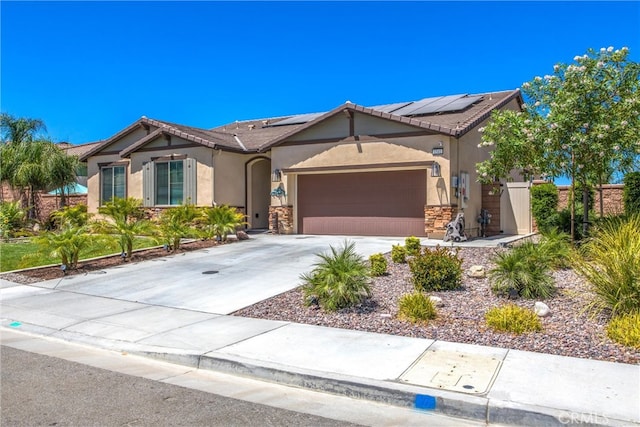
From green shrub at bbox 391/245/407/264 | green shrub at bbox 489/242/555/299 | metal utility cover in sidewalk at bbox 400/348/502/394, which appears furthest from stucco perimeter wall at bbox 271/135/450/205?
metal utility cover in sidewalk at bbox 400/348/502/394

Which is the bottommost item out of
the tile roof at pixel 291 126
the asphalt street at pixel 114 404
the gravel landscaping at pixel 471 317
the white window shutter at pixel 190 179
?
the asphalt street at pixel 114 404

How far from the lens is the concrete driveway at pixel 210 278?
908 centimetres

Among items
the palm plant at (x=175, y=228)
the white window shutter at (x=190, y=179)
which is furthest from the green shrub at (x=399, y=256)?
the white window shutter at (x=190, y=179)

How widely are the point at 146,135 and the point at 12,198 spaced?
12.1 metres

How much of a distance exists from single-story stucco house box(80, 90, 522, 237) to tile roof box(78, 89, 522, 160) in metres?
0.04

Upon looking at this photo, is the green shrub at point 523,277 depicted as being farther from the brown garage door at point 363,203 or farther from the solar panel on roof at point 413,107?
the solar panel on roof at point 413,107

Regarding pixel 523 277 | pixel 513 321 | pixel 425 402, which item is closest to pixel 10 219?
pixel 523 277

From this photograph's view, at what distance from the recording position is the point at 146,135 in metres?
21.6

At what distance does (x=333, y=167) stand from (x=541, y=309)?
37.0ft

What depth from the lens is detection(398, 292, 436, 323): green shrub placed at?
707cm

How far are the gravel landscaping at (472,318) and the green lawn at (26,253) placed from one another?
6725 millimetres

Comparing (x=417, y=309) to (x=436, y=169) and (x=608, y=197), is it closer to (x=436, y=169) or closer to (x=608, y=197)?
(x=436, y=169)

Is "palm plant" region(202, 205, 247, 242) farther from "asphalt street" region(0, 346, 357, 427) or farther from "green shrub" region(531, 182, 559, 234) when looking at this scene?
"asphalt street" region(0, 346, 357, 427)

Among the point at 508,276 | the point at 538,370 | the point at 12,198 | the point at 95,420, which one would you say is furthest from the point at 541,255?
the point at 12,198
